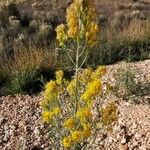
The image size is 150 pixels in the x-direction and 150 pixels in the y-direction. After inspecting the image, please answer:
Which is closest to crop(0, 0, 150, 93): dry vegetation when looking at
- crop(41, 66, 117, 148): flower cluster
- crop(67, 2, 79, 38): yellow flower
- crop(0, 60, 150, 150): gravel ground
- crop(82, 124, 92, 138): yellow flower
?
crop(0, 60, 150, 150): gravel ground

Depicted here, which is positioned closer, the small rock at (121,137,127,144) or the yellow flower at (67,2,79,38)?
the yellow flower at (67,2,79,38)

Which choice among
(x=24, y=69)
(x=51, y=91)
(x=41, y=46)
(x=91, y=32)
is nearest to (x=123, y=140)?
(x=51, y=91)

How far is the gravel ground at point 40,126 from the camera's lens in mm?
6215

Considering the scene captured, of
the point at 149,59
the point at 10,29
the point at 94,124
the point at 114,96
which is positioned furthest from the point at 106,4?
the point at 94,124

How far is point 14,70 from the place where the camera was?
8312mm

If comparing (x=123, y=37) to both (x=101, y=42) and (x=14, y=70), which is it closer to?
(x=101, y=42)

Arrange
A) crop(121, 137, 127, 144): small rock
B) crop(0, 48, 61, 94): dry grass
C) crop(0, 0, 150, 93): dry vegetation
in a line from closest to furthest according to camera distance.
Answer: crop(121, 137, 127, 144): small rock < crop(0, 48, 61, 94): dry grass < crop(0, 0, 150, 93): dry vegetation

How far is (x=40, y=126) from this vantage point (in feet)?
22.2

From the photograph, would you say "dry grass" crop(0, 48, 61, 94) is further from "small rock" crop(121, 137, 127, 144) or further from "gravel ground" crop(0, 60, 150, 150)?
"small rock" crop(121, 137, 127, 144)

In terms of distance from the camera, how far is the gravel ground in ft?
20.4

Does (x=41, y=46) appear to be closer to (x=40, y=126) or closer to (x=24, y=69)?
(x=24, y=69)

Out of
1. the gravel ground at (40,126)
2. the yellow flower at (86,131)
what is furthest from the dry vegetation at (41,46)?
the yellow flower at (86,131)

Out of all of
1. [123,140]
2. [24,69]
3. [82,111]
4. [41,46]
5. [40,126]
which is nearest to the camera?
[82,111]

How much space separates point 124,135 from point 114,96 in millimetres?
1000
